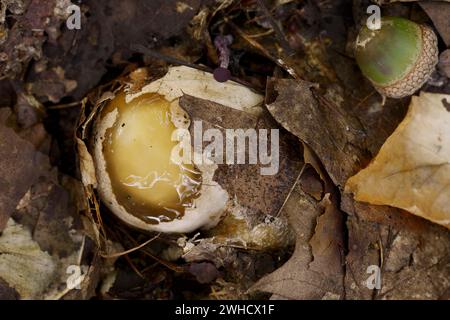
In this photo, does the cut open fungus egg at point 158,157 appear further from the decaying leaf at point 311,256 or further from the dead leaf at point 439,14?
the dead leaf at point 439,14

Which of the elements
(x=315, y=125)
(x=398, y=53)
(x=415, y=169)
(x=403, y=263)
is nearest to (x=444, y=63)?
(x=398, y=53)

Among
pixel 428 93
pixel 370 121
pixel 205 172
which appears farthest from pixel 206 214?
pixel 428 93

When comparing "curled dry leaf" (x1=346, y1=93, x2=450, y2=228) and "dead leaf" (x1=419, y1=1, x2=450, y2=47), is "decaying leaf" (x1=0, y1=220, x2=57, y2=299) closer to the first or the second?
"curled dry leaf" (x1=346, y1=93, x2=450, y2=228)

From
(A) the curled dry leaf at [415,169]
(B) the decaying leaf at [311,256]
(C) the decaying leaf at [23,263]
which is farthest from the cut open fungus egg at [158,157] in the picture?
(A) the curled dry leaf at [415,169]

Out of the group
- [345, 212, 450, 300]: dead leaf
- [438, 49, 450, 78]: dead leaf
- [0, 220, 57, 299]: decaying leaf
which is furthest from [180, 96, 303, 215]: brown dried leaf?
[0, 220, 57, 299]: decaying leaf
